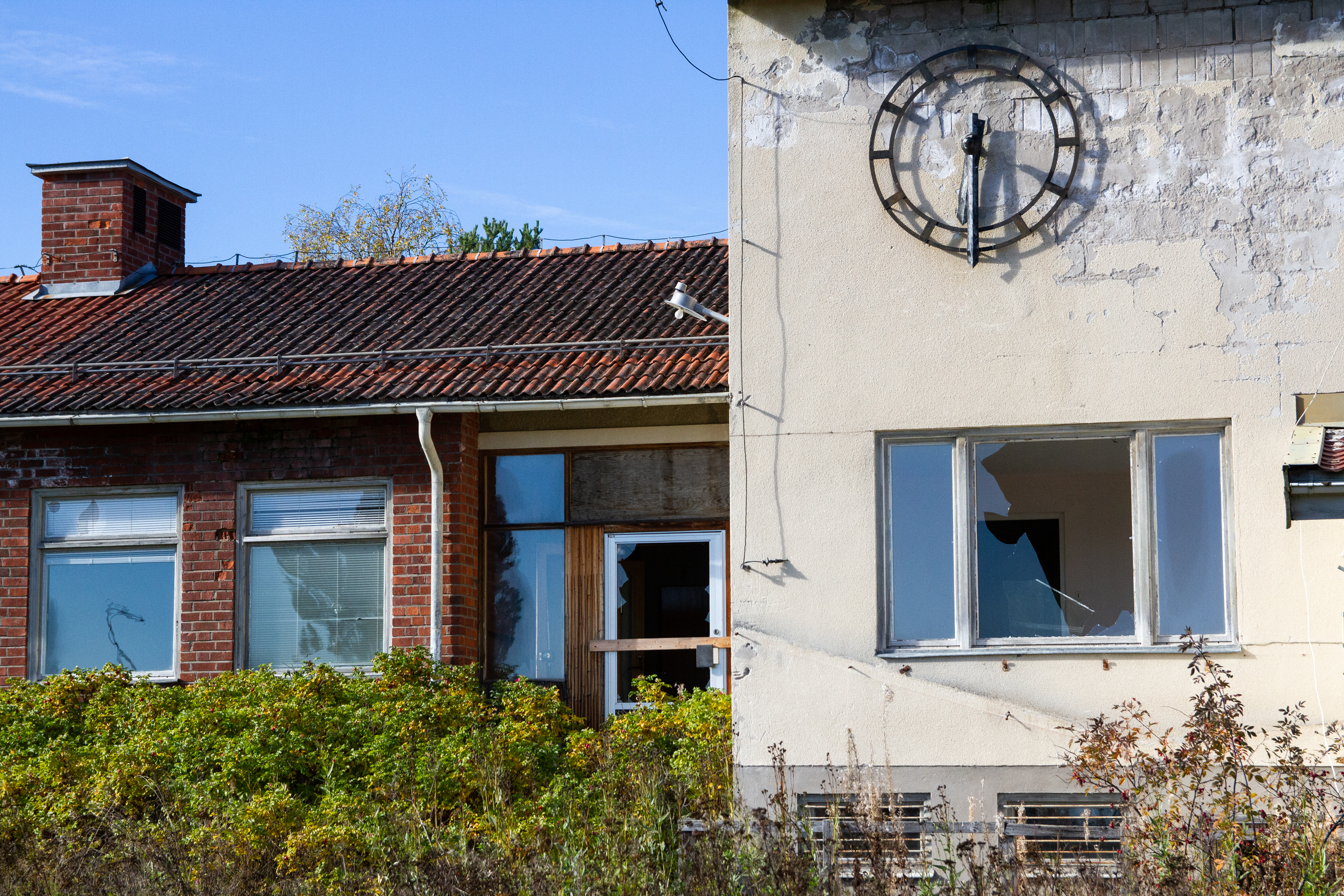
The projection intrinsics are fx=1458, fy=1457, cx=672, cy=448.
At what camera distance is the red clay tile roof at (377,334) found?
1131 cm

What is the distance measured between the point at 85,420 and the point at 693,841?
6725 mm

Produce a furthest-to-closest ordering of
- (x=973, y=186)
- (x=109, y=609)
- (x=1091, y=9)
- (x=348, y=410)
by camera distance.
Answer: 1. (x=109, y=609)
2. (x=348, y=410)
3. (x=1091, y=9)
4. (x=973, y=186)

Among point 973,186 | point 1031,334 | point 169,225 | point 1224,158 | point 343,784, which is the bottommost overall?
point 343,784

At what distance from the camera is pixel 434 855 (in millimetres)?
7031

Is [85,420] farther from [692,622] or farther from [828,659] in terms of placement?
[828,659]

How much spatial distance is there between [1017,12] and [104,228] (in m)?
10.7

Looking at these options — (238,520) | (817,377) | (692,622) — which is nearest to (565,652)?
(692,622)

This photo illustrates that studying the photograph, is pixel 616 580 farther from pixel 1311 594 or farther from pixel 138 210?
pixel 138 210

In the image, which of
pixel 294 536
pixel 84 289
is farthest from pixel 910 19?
pixel 84 289

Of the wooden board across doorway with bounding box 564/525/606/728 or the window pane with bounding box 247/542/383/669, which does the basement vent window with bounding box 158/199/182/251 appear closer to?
the window pane with bounding box 247/542/383/669

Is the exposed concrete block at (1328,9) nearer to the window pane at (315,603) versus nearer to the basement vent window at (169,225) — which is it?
the window pane at (315,603)

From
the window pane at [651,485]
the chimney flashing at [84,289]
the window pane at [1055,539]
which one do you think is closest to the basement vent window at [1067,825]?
the window pane at [1055,539]

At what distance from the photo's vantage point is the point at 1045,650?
28.0 feet

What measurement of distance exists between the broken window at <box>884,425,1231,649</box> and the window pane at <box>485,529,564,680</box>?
364 cm
